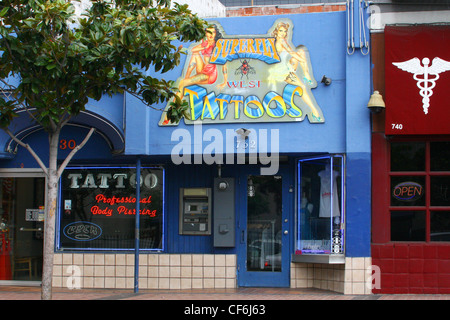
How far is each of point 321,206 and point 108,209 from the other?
4550 mm

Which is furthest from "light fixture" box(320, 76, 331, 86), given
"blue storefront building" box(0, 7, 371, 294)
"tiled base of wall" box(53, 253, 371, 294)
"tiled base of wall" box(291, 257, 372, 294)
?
"tiled base of wall" box(53, 253, 371, 294)

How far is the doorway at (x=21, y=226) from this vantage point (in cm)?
1324

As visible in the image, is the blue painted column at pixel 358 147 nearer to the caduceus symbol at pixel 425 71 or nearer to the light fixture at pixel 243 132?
the caduceus symbol at pixel 425 71

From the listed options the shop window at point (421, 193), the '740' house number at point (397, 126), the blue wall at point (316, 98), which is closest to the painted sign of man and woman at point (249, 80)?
the blue wall at point (316, 98)

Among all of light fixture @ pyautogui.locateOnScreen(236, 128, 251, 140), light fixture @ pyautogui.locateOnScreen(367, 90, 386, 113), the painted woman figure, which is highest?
the painted woman figure

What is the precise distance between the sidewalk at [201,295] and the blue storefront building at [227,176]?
261 millimetres

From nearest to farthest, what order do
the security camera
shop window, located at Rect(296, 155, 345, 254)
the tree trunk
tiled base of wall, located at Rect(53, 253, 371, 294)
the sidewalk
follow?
the tree trunk, the sidewalk, shop window, located at Rect(296, 155, 345, 254), the security camera, tiled base of wall, located at Rect(53, 253, 371, 294)

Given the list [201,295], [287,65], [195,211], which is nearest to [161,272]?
[201,295]

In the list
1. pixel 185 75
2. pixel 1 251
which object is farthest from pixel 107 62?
pixel 1 251

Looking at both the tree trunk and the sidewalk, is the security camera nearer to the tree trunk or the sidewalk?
the sidewalk

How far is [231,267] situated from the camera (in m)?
12.6

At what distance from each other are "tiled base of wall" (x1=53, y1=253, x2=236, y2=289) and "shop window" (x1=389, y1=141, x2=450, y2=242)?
3.49 meters

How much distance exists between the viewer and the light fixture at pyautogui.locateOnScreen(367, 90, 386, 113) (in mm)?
11531
